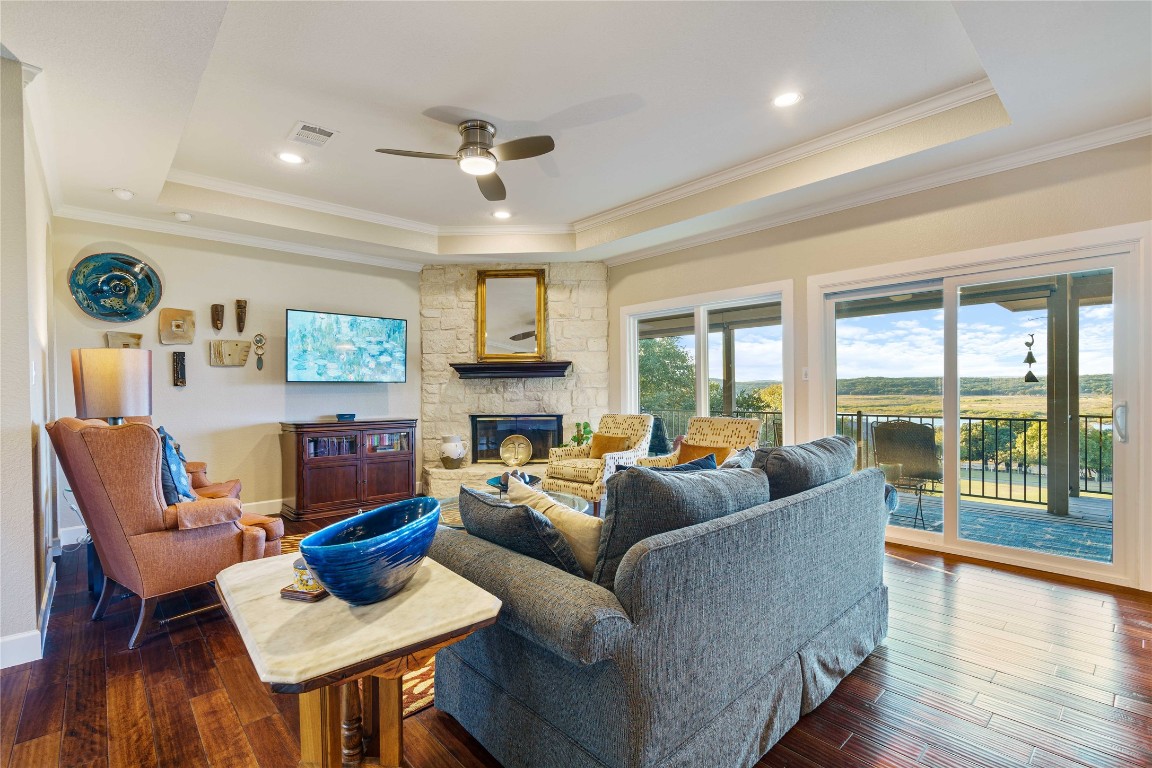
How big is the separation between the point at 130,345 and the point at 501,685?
4367 millimetres

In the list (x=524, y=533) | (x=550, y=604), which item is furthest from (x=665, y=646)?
(x=524, y=533)

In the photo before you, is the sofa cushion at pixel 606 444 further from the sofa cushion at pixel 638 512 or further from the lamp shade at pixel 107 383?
the lamp shade at pixel 107 383

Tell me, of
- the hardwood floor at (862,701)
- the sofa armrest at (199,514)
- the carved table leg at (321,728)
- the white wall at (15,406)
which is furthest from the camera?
the sofa armrest at (199,514)

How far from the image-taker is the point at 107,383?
3.08 meters

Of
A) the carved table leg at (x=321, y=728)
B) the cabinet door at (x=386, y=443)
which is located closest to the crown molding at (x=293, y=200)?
the cabinet door at (x=386, y=443)

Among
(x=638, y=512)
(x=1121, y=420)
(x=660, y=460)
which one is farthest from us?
(x=660, y=460)

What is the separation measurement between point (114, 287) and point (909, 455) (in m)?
6.27

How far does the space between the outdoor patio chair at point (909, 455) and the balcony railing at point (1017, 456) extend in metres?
0.08

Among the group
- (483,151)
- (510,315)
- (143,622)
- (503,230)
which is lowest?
(143,622)

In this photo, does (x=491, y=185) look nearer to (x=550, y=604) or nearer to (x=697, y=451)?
(x=697, y=451)

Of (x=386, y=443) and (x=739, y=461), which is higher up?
(x=739, y=461)

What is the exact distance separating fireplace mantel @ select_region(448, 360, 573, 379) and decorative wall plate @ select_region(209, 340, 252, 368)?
1905 millimetres

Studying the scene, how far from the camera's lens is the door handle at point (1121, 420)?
9.78 ft

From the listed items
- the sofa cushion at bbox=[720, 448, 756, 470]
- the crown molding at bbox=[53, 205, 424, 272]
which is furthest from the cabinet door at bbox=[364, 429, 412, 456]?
the sofa cushion at bbox=[720, 448, 756, 470]
